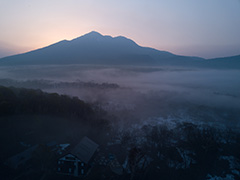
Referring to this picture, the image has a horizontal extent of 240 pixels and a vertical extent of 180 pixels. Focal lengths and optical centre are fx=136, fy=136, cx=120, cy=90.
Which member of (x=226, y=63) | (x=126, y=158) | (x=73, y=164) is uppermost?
(x=226, y=63)

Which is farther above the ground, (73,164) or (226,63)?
(226,63)

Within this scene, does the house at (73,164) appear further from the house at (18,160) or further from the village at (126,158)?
the house at (18,160)

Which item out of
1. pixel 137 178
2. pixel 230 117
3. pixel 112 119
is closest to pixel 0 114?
pixel 112 119

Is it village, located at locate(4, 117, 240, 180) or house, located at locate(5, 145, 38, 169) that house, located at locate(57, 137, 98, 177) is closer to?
village, located at locate(4, 117, 240, 180)

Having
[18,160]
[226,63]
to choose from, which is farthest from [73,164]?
[226,63]

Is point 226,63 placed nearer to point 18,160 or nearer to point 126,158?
point 126,158

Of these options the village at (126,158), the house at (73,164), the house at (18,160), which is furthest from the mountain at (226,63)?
the house at (18,160)

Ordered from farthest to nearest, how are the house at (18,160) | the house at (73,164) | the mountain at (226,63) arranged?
the mountain at (226,63)
the house at (18,160)
the house at (73,164)

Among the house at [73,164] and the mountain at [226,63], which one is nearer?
the house at [73,164]

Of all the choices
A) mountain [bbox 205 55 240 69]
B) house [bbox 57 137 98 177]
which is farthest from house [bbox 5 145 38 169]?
mountain [bbox 205 55 240 69]

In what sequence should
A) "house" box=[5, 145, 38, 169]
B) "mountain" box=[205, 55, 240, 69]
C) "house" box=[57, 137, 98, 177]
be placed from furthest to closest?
1. "mountain" box=[205, 55, 240, 69]
2. "house" box=[5, 145, 38, 169]
3. "house" box=[57, 137, 98, 177]

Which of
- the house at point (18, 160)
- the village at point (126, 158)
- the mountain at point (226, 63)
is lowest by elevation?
the village at point (126, 158)

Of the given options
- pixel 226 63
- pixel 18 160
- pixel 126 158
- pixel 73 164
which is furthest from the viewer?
pixel 226 63
